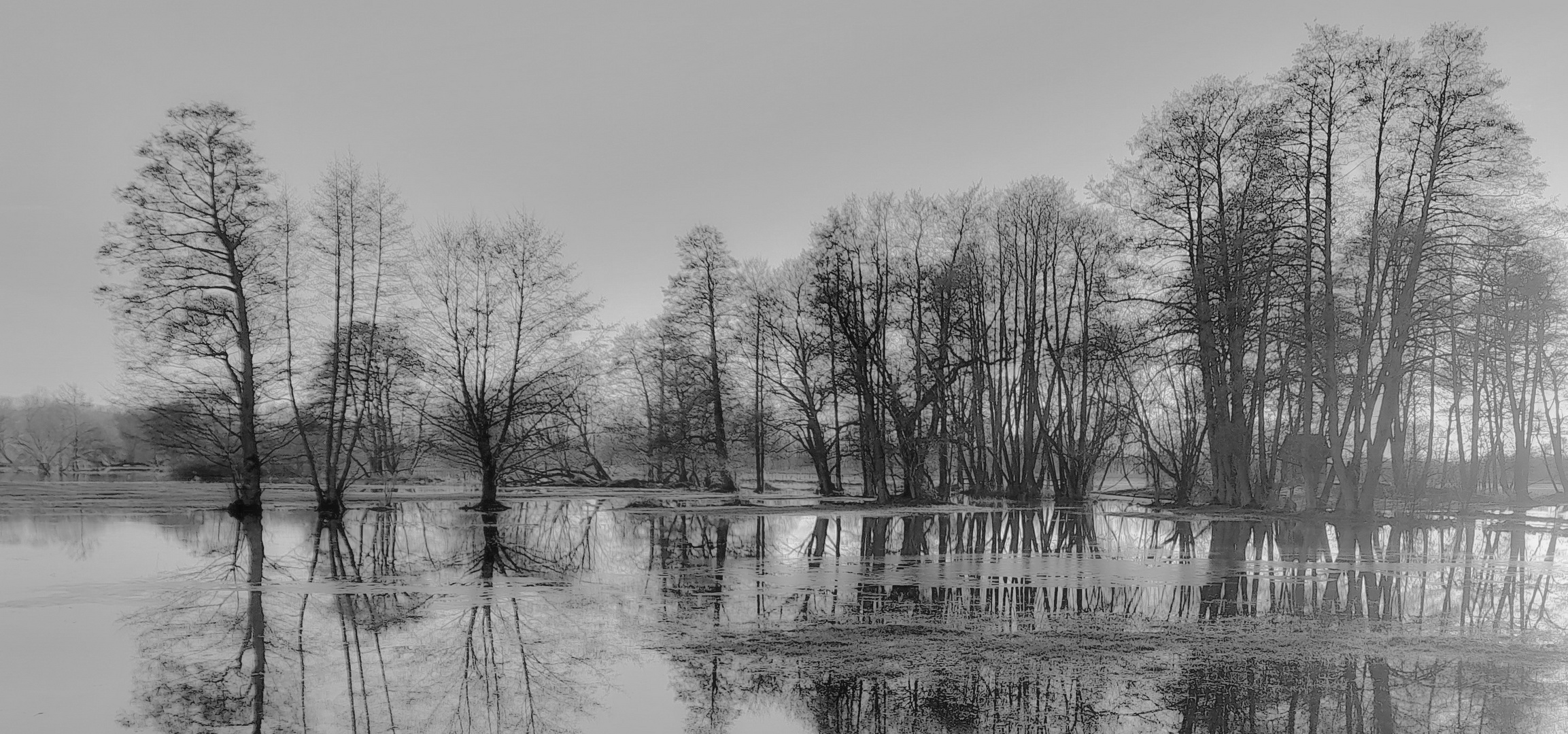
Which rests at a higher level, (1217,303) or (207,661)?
(1217,303)

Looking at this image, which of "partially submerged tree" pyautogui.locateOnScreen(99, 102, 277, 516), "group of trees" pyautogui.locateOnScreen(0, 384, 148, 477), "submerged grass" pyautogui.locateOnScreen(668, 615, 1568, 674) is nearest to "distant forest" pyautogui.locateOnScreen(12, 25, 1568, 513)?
"partially submerged tree" pyautogui.locateOnScreen(99, 102, 277, 516)

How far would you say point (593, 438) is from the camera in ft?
215

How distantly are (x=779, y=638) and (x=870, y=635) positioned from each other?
869 mm

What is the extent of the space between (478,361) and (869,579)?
20719mm

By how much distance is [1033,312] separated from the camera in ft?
123

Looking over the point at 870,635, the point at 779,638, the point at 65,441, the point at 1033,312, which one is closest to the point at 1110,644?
the point at 870,635

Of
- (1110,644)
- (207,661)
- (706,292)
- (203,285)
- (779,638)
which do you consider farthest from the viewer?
(706,292)

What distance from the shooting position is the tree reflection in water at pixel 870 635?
6.51 meters

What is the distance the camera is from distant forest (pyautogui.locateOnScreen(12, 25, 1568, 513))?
75.7 feet

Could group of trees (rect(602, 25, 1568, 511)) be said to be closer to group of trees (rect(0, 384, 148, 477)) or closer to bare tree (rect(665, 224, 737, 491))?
bare tree (rect(665, 224, 737, 491))

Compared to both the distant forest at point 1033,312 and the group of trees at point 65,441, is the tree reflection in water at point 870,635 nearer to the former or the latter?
the distant forest at point 1033,312

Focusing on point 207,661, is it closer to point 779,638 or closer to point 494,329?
point 779,638

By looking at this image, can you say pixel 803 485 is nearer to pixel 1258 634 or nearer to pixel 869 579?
pixel 869 579

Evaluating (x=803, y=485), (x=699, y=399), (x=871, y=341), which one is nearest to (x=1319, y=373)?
(x=871, y=341)
